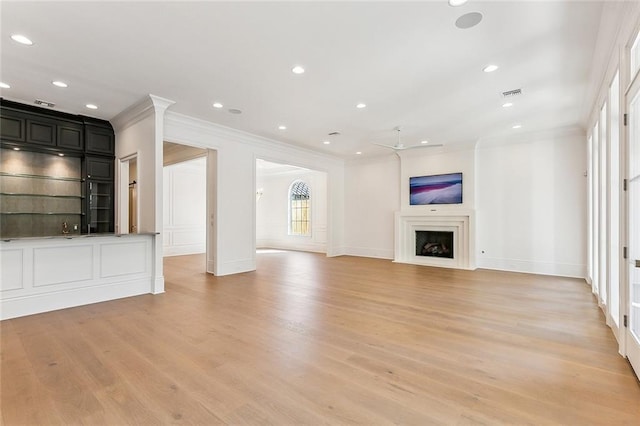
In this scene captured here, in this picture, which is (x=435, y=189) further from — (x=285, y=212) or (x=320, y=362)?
(x=320, y=362)

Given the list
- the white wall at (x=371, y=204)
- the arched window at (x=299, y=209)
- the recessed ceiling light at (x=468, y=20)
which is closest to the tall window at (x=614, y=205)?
the recessed ceiling light at (x=468, y=20)

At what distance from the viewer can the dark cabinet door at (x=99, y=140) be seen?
18.6ft

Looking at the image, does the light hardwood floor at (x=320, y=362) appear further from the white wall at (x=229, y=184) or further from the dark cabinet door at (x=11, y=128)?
the dark cabinet door at (x=11, y=128)

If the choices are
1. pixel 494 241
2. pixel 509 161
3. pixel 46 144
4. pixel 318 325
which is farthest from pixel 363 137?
pixel 46 144

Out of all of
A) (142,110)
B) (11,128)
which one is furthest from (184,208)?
(142,110)

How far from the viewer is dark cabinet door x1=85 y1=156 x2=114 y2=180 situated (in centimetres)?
570

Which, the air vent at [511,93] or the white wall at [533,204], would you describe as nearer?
the air vent at [511,93]

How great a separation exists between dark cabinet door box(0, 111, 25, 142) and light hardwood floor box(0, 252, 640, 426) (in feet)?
10.1

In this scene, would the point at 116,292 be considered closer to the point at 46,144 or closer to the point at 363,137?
the point at 46,144

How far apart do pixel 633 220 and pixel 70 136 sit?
7.84m

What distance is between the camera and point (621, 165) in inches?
106

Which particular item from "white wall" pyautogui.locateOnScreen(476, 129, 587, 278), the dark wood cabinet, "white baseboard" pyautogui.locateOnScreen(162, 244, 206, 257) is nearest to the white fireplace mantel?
"white wall" pyautogui.locateOnScreen(476, 129, 587, 278)

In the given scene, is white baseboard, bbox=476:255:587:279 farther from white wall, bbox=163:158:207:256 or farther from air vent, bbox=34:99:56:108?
air vent, bbox=34:99:56:108

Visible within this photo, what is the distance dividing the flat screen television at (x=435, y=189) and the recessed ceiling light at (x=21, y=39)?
7589 millimetres
